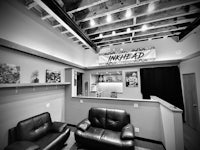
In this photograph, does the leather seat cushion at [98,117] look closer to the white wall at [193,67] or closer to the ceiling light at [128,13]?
the ceiling light at [128,13]

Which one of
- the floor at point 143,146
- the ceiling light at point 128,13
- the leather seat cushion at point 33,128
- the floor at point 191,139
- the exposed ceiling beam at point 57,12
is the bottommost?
the floor at point 143,146

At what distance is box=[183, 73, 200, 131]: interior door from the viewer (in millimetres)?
3057

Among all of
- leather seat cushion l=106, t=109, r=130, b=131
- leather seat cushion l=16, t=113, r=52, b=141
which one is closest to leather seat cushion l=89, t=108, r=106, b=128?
leather seat cushion l=106, t=109, r=130, b=131

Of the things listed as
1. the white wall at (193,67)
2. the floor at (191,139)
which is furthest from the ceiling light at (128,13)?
the floor at (191,139)

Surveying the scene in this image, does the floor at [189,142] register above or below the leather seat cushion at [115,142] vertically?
below

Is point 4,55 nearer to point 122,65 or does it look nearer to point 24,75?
point 24,75

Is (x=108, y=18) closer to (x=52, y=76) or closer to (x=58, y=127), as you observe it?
(x=52, y=76)

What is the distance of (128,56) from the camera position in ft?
14.6

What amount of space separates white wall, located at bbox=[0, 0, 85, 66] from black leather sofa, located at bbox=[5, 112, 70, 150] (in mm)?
2071

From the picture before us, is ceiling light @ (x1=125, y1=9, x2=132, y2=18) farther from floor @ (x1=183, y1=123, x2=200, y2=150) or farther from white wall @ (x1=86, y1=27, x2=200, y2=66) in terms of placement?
floor @ (x1=183, y1=123, x2=200, y2=150)

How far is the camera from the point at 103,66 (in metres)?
4.65

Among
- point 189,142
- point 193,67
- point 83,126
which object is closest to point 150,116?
point 189,142

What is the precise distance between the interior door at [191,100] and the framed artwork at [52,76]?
195 inches

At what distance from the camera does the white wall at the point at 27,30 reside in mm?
2051
